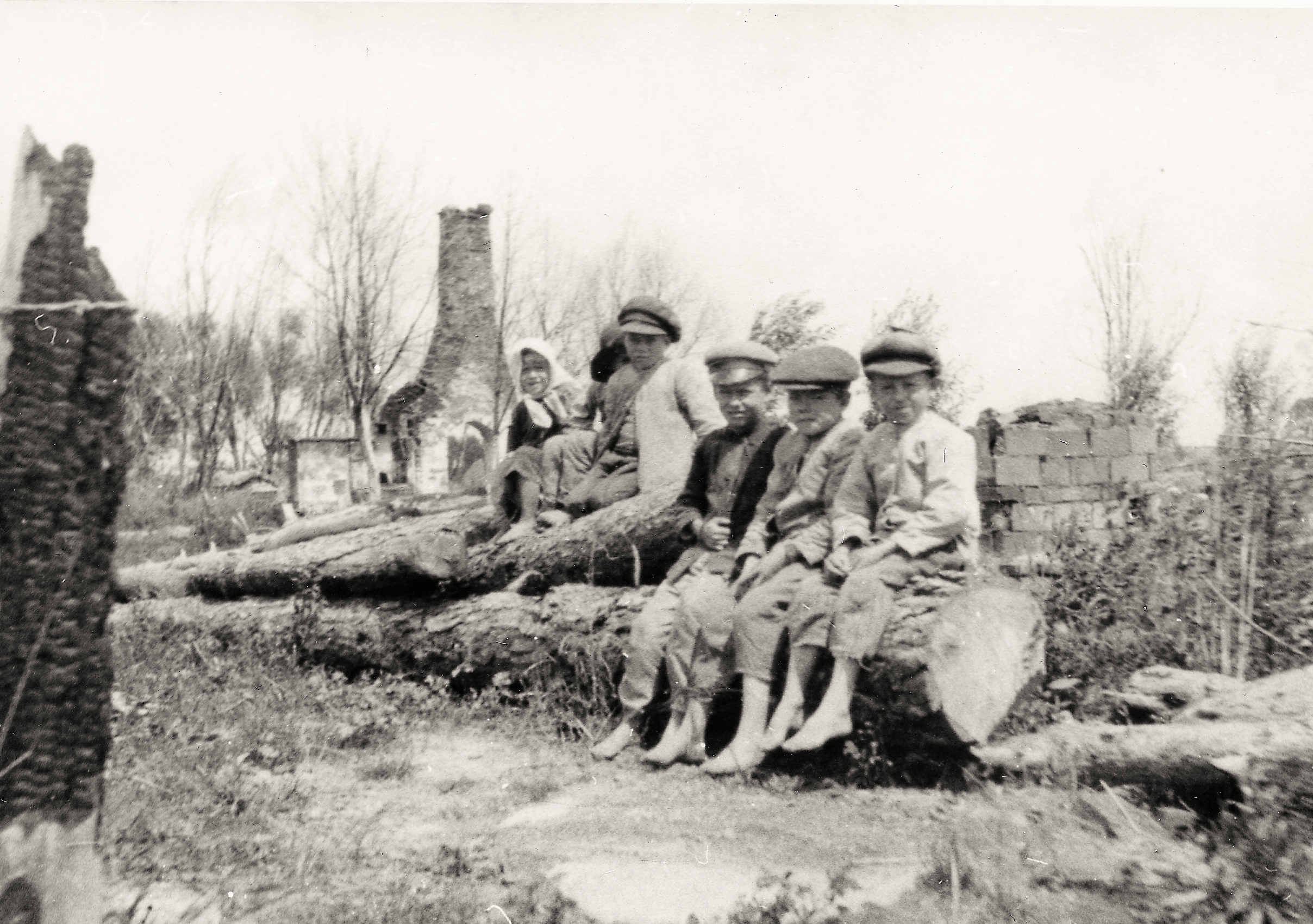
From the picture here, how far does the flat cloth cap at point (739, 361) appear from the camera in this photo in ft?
17.3

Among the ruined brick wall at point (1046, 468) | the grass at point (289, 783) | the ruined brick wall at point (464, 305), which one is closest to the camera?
the grass at point (289, 783)

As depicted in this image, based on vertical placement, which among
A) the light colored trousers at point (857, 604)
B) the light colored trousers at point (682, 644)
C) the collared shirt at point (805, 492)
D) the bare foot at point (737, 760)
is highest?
the collared shirt at point (805, 492)

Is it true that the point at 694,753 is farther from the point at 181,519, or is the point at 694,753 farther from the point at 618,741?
the point at 181,519

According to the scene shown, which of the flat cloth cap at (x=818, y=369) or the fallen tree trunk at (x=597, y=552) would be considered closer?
the flat cloth cap at (x=818, y=369)

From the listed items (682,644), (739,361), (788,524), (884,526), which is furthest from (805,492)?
(682,644)

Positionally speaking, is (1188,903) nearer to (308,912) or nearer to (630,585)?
(308,912)

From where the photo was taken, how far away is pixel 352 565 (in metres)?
6.88

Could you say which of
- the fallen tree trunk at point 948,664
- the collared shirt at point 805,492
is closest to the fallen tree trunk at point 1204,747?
the fallen tree trunk at point 948,664

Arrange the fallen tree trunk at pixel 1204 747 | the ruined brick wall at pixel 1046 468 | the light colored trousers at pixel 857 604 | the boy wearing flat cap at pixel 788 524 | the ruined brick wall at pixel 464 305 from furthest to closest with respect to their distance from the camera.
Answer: the ruined brick wall at pixel 464 305 < the ruined brick wall at pixel 1046 468 < the boy wearing flat cap at pixel 788 524 < the light colored trousers at pixel 857 604 < the fallen tree trunk at pixel 1204 747

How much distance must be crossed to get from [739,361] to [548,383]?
2.74 meters

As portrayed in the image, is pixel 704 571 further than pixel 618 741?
Yes

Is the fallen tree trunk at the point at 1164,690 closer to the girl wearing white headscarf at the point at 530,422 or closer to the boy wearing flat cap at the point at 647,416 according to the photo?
the boy wearing flat cap at the point at 647,416

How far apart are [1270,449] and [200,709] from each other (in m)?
6.01

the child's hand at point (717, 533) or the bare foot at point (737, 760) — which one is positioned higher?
the child's hand at point (717, 533)
